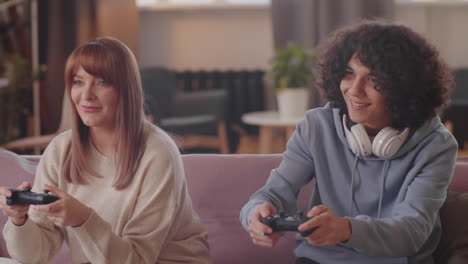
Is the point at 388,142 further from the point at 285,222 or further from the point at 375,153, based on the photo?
the point at 285,222

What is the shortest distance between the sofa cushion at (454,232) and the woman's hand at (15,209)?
835 mm

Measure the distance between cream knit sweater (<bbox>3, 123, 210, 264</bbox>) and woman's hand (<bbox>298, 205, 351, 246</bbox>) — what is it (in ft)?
1.05

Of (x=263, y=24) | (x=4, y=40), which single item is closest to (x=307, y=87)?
(x=263, y=24)

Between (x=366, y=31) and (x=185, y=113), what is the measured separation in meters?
3.61

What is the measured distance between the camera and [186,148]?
4.70m

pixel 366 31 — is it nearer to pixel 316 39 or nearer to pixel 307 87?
pixel 307 87

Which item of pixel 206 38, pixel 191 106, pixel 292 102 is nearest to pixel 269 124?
pixel 292 102

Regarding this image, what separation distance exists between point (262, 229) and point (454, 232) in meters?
0.46

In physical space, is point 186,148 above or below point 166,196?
below

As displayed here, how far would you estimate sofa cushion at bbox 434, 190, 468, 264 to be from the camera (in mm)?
1348

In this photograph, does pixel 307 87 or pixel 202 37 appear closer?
pixel 307 87

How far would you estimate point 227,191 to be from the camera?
5.24ft

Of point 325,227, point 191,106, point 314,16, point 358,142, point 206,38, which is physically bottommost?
point 191,106

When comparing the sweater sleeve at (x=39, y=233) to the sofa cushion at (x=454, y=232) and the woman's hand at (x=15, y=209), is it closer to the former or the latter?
the woman's hand at (x=15, y=209)
